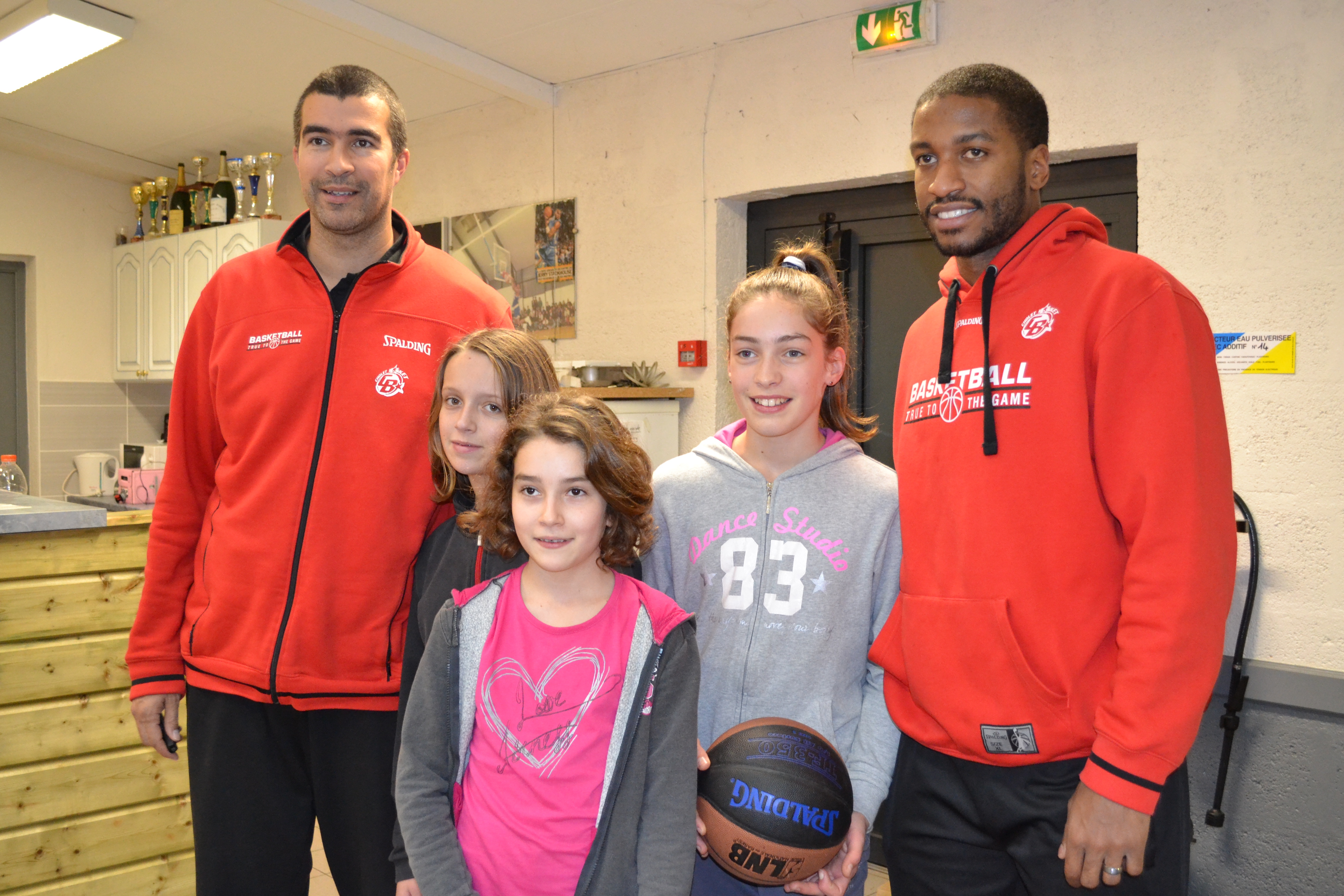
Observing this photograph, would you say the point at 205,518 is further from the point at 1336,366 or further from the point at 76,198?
the point at 76,198

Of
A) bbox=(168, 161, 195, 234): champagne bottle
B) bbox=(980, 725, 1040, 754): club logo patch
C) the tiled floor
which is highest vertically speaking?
bbox=(168, 161, 195, 234): champagne bottle

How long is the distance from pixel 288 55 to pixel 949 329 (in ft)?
11.9

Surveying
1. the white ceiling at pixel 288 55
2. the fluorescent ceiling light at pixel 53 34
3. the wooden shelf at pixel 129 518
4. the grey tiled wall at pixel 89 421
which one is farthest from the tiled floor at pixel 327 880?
the grey tiled wall at pixel 89 421

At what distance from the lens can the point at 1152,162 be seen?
2.90 metres

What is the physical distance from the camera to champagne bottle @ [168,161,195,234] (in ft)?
18.3

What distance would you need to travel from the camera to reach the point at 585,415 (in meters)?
1.50

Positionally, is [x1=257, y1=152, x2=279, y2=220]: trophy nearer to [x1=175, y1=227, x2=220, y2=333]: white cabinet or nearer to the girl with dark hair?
[x1=175, y1=227, x2=220, y2=333]: white cabinet

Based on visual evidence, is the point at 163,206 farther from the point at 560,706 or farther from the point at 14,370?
the point at 560,706

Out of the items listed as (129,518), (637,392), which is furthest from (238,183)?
(129,518)

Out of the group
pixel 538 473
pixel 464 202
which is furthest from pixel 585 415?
pixel 464 202

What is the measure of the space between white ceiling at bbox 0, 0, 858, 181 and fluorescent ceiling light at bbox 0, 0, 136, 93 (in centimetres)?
6

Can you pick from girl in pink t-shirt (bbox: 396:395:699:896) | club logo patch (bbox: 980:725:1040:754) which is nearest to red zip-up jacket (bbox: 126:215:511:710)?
girl in pink t-shirt (bbox: 396:395:699:896)

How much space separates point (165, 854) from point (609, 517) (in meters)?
2.04

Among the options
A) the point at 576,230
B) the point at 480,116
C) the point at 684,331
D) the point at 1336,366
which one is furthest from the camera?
the point at 480,116
